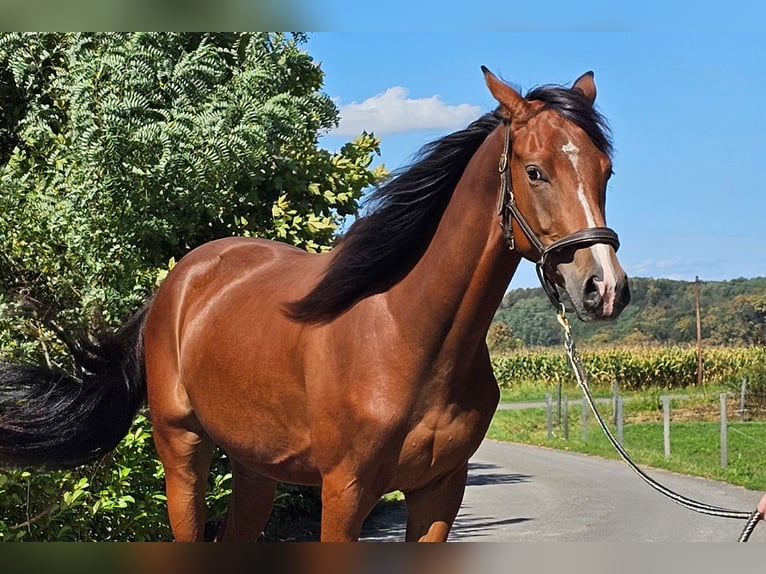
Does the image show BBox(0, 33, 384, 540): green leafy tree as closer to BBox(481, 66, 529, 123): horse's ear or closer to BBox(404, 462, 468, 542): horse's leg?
BBox(404, 462, 468, 542): horse's leg

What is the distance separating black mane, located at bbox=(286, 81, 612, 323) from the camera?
3.32 metres

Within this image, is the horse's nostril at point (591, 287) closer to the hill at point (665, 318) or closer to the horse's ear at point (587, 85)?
the horse's ear at point (587, 85)

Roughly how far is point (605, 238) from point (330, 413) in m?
1.14

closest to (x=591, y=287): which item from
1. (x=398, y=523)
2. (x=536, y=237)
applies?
(x=536, y=237)

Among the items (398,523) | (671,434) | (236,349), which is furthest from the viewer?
(671,434)

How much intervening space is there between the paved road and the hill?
1166 cm

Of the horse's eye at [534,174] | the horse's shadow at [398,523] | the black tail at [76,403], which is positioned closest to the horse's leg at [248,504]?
the black tail at [76,403]

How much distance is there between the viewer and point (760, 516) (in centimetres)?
248

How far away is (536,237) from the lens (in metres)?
2.87

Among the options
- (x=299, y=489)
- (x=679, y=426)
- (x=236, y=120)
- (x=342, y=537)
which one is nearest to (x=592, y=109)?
(x=342, y=537)

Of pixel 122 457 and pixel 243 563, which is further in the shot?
pixel 122 457

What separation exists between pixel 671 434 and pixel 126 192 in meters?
15.2

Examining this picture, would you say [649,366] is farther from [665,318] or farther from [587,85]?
[587,85]
